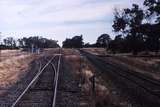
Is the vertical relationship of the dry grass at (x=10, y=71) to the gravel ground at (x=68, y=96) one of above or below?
below

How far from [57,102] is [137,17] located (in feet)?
258

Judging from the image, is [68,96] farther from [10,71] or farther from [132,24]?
[132,24]

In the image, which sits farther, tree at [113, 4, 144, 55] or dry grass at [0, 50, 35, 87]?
tree at [113, 4, 144, 55]

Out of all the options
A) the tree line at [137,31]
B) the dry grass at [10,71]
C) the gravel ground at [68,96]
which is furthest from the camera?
the tree line at [137,31]

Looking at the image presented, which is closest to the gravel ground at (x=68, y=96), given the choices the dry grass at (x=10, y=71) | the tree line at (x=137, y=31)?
the dry grass at (x=10, y=71)

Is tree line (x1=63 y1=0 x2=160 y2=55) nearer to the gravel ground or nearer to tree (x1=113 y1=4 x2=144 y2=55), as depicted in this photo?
tree (x1=113 y1=4 x2=144 y2=55)

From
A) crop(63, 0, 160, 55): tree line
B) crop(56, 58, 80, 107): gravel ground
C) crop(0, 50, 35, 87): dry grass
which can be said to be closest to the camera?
crop(56, 58, 80, 107): gravel ground

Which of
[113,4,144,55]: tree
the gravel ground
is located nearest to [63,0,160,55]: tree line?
[113,4,144,55]: tree

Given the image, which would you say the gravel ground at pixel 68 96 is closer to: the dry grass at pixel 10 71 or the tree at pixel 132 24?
the dry grass at pixel 10 71

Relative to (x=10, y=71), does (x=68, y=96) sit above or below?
above

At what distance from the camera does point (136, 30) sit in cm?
8962

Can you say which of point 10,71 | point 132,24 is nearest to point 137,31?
point 132,24

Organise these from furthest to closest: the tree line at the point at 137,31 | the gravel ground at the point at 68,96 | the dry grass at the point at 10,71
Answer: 1. the tree line at the point at 137,31
2. the dry grass at the point at 10,71
3. the gravel ground at the point at 68,96

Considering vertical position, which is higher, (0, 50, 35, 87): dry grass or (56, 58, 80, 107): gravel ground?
(56, 58, 80, 107): gravel ground
